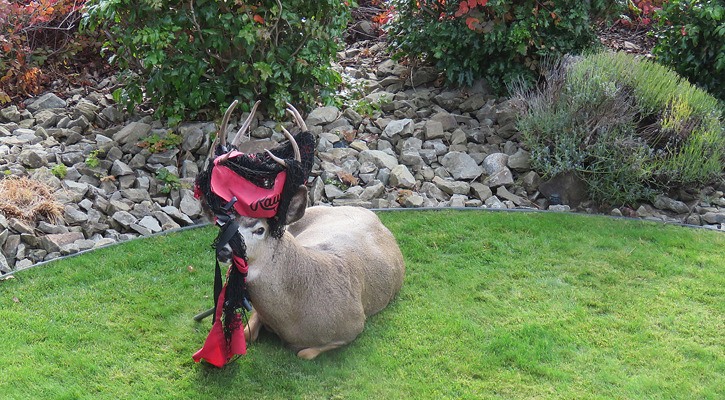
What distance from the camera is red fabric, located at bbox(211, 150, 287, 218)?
12.7 feet

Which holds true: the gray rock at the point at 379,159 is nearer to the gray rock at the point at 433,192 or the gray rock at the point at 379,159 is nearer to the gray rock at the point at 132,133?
the gray rock at the point at 433,192

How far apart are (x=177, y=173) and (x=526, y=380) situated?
352cm

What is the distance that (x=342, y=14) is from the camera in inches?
284

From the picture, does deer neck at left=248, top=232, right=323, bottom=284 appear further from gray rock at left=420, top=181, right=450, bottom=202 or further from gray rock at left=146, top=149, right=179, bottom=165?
gray rock at left=146, top=149, right=179, bottom=165

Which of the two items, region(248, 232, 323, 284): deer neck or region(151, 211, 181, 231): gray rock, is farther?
region(151, 211, 181, 231): gray rock

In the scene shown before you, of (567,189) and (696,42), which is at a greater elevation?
(696,42)

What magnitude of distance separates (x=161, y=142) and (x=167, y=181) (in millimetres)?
495

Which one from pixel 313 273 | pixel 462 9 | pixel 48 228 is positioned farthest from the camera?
pixel 462 9

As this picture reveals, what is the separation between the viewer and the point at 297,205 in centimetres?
407

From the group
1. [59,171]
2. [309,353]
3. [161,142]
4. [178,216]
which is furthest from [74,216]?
[309,353]

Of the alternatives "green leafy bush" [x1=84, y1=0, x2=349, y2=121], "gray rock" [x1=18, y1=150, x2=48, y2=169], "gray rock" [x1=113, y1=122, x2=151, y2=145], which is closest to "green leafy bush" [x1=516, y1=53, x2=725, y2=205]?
"green leafy bush" [x1=84, y1=0, x2=349, y2=121]

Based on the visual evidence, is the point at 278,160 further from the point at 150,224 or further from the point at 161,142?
the point at 161,142

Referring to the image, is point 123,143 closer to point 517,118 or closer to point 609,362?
point 517,118

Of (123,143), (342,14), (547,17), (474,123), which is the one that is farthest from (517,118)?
(123,143)
